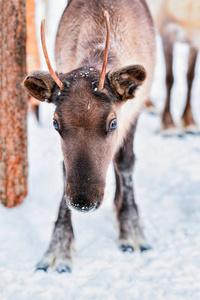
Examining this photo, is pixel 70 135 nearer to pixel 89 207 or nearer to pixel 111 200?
pixel 89 207

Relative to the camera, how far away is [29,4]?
4.98 metres

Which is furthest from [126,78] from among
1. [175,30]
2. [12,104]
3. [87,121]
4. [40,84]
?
[175,30]

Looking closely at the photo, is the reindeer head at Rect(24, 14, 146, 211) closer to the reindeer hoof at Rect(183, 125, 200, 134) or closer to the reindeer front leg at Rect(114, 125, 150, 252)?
the reindeer front leg at Rect(114, 125, 150, 252)

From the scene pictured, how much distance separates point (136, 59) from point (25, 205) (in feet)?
5.79

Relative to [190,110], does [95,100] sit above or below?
above

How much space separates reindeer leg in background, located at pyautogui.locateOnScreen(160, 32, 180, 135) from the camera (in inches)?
259

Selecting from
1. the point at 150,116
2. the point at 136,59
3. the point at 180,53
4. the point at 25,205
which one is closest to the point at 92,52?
the point at 136,59

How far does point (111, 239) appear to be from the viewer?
3.85 meters

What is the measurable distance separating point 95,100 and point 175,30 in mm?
4428

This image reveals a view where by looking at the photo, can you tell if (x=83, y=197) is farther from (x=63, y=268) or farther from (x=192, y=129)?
Result: (x=192, y=129)

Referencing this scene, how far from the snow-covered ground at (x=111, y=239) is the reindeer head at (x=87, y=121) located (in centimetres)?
59

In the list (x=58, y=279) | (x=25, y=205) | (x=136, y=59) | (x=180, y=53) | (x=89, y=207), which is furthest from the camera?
(x=180, y=53)

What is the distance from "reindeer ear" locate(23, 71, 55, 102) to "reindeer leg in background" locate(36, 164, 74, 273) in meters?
1.12

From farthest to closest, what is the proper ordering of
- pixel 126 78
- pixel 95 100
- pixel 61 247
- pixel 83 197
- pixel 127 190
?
pixel 127 190 < pixel 61 247 < pixel 126 78 < pixel 95 100 < pixel 83 197
